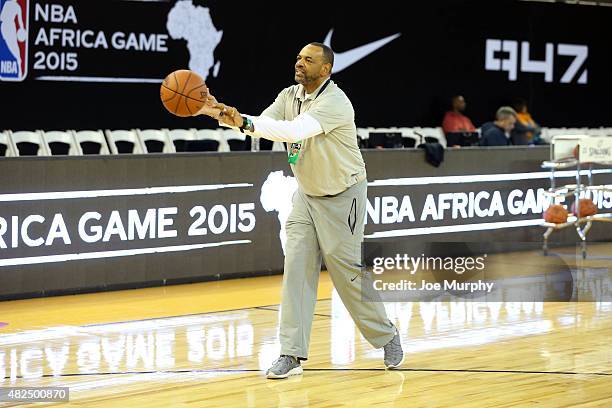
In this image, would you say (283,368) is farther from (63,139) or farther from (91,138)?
(91,138)

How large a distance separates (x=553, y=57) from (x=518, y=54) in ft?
2.81

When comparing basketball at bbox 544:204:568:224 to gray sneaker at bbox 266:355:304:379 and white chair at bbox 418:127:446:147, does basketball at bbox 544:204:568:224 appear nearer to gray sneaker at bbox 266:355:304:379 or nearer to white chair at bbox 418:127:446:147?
white chair at bbox 418:127:446:147

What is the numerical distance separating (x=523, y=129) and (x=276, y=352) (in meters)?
10.2

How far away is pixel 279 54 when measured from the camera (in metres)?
17.2

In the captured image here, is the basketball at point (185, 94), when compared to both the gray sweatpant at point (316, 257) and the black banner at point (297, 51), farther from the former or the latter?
the black banner at point (297, 51)

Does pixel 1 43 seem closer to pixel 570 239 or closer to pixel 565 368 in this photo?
pixel 570 239

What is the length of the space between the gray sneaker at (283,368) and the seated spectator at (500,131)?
8.08 m

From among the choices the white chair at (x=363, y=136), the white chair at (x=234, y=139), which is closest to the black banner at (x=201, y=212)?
the white chair at (x=363, y=136)

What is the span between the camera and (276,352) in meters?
7.48

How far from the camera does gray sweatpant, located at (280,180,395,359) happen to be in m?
6.62

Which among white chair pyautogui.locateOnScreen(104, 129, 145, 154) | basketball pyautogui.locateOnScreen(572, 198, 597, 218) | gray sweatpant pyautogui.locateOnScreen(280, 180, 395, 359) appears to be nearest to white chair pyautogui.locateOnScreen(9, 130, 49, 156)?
white chair pyautogui.locateOnScreen(104, 129, 145, 154)

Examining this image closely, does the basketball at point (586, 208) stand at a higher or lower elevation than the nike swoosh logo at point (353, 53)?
lower

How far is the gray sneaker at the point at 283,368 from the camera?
6613 mm

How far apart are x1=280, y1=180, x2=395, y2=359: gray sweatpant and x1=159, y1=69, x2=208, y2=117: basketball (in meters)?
0.99
